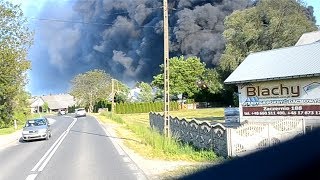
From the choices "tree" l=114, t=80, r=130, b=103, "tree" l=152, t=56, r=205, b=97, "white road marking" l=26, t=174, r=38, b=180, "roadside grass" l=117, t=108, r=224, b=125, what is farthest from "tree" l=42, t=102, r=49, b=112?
"white road marking" l=26, t=174, r=38, b=180

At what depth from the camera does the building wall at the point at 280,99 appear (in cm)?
2267

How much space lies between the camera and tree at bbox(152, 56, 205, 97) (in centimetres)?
9244

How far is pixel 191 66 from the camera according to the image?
3674 inches

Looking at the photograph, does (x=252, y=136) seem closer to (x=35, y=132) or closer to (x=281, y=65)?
(x=281, y=65)

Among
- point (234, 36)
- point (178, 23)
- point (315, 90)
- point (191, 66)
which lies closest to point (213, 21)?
point (178, 23)

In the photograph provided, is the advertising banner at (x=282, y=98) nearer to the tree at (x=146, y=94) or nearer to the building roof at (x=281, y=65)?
the building roof at (x=281, y=65)

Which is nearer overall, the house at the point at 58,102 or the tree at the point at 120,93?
the tree at the point at 120,93

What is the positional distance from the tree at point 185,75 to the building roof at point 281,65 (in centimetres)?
6262

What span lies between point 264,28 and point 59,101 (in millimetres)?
124127

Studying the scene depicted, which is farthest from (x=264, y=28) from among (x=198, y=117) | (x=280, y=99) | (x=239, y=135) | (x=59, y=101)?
(x=59, y=101)

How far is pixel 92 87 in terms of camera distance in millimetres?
111875

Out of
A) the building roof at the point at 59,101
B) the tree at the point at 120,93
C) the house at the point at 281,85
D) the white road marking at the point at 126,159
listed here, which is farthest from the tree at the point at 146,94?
the white road marking at the point at 126,159

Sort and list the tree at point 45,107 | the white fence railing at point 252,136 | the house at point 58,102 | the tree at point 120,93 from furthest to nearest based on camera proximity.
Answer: the house at point 58,102
the tree at point 45,107
the tree at point 120,93
the white fence railing at point 252,136

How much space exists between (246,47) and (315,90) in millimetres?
30410
